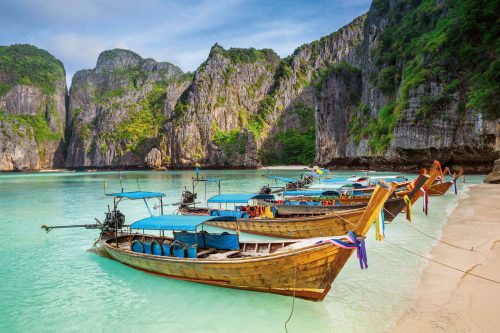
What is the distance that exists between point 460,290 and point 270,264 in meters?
5.84

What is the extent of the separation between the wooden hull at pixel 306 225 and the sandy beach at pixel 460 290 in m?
3.98

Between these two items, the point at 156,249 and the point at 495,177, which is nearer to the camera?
the point at 156,249

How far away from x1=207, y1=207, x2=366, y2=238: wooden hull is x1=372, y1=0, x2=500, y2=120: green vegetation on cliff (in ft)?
131

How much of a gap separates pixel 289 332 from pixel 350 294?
2919 millimetres

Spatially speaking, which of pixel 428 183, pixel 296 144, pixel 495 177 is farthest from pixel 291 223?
pixel 296 144

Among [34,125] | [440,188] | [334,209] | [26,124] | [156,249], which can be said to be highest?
[34,125]

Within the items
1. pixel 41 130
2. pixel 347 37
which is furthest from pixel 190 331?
pixel 41 130

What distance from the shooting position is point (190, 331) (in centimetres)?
892

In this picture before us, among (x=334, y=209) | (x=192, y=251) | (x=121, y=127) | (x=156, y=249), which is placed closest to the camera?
(x=192, y=251)

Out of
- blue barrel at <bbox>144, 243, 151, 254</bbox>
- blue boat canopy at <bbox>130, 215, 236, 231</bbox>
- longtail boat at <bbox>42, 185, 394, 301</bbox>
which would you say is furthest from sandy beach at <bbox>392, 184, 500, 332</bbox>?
blue barrel at <bbox>144, 243, 151, 254</bbox>

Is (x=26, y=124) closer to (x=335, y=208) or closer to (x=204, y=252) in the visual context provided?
(x=335, y=208)

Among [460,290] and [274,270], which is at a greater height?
[274,270]

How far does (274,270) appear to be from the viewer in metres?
10.0

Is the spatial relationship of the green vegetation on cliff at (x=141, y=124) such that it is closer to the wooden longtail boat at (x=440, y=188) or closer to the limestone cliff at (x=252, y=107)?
the limestone cliff at (x=252, y=107)
